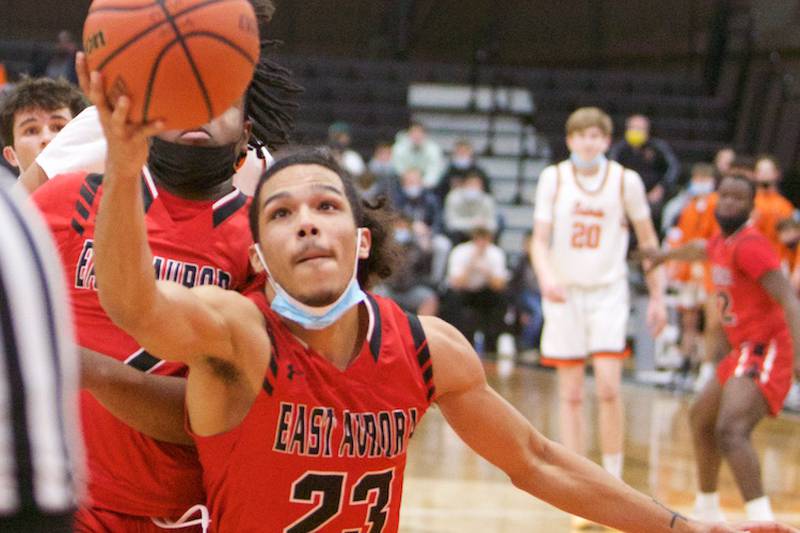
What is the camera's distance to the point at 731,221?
21.0ft

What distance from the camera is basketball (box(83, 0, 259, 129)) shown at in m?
2.21

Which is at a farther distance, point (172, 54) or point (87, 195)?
point (87, 195)

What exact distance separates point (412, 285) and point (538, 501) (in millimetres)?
5679

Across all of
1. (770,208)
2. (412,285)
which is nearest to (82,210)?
(770,208)

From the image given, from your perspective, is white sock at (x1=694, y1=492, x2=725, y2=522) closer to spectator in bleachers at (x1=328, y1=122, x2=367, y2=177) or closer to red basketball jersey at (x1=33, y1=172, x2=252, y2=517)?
red basketball jersey at (x1=33, y1=172, x2=252, y2=517)

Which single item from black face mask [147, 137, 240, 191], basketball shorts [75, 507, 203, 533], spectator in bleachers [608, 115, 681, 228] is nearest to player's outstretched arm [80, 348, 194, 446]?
basketball shorts [75, 507, 203, 533]

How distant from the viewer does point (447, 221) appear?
44.4ft

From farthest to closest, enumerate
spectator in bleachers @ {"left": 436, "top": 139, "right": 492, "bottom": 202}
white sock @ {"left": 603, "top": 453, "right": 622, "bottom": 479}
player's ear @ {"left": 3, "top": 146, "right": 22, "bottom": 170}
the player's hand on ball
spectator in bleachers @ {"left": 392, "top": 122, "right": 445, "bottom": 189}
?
spectator in bleachers @ {"left": 392, "top": 122, "right": 445, "bottom": 189}, spectator in bleachers @ {"left": 436, "top": 139, "right": 492, "bottom": 202}, white sock @ {"left": 603, "top": 453, "right": 622, "bottom": 479}, player's ear @ {"left": 3, "top": 146, "right": 22, "bottom": 170}, the player's hand on ball

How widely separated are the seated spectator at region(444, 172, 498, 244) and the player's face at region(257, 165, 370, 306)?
10460 mm

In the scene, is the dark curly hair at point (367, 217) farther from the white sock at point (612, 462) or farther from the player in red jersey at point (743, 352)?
the white sock at point (612, 462)

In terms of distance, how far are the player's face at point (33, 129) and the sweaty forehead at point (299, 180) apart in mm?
1418

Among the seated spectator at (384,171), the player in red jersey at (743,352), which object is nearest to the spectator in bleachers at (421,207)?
the seated spectator at (384,171)

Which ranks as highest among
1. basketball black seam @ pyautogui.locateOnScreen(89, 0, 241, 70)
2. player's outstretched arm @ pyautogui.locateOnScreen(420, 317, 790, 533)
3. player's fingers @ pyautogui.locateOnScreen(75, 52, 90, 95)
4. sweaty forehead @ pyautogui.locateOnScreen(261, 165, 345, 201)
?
basketball black seam @ pyautogui.locateOnScreen(89, 0, 241, 70)

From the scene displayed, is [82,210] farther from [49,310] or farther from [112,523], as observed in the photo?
[49,310]
